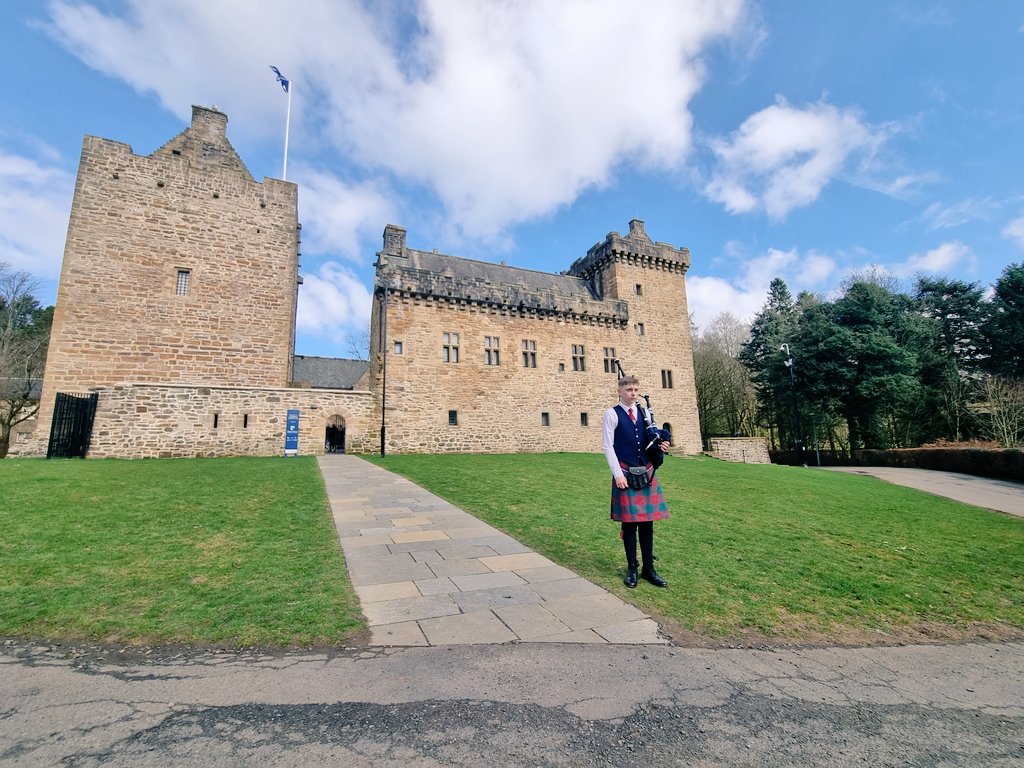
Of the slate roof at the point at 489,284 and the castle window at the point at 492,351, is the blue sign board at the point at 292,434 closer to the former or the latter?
the slate roof at the point at 489,284

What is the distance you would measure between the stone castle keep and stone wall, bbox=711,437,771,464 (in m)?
4.00

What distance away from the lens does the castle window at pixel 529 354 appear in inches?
1075

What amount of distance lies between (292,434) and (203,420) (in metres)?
3.45

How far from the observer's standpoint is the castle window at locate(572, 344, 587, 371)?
94.0ft

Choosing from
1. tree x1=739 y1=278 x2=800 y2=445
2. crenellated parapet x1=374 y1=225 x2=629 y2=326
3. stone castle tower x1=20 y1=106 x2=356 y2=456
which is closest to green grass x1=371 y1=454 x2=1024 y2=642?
stone castle tower x1=20 y1=106 x2=356 y2=456

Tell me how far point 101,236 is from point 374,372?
516 inches

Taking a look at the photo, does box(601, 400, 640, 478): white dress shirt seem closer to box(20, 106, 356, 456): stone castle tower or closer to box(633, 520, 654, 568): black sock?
box(633, 520, 654, 568): black sock

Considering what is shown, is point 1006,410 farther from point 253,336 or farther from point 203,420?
point 203,420

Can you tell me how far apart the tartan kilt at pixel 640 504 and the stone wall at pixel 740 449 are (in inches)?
1196

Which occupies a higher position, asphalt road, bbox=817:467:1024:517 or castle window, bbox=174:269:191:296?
castle window, bbox=174:269:191:296

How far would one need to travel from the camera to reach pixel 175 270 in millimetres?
21078

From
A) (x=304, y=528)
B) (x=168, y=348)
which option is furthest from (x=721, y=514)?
(x=168, y=348)

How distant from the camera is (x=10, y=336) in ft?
96.0

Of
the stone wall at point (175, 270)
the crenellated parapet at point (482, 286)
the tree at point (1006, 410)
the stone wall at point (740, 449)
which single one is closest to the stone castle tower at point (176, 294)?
the stone wall at point (175, 270)
